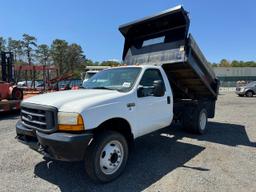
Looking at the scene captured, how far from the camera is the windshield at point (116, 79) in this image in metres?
4.71

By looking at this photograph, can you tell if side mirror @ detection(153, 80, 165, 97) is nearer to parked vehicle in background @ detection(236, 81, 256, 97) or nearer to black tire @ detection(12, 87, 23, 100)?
black tire @ detection(12, 87, 23, 100)

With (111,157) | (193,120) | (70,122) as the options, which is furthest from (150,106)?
(193,120)

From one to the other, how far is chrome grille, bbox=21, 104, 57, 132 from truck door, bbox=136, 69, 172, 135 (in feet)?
5.29

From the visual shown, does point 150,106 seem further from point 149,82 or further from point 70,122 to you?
point 70,122

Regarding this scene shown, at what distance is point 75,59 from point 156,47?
196 feet

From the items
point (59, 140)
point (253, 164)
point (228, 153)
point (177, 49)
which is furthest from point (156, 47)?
point (59, 140)

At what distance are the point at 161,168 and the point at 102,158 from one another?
131 cm

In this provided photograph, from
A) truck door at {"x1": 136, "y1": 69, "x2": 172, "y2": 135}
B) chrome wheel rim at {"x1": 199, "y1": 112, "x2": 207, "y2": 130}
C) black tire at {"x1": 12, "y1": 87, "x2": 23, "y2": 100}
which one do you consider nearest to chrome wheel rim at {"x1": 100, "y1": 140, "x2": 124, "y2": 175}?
truck door at {"x1": 136, "y1": 69, "x2": 172, "y2": 135}

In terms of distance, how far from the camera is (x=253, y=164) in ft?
15.8

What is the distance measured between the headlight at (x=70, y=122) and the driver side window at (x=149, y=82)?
146 centimetres

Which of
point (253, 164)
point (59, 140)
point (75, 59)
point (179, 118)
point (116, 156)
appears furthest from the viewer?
point (75, 59)

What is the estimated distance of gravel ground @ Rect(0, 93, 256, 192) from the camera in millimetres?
3873

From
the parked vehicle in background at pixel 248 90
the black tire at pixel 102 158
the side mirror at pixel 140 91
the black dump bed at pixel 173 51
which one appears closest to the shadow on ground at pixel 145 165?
the black tire at pixel 102 158

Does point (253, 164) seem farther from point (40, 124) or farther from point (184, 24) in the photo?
point (40, 124)
